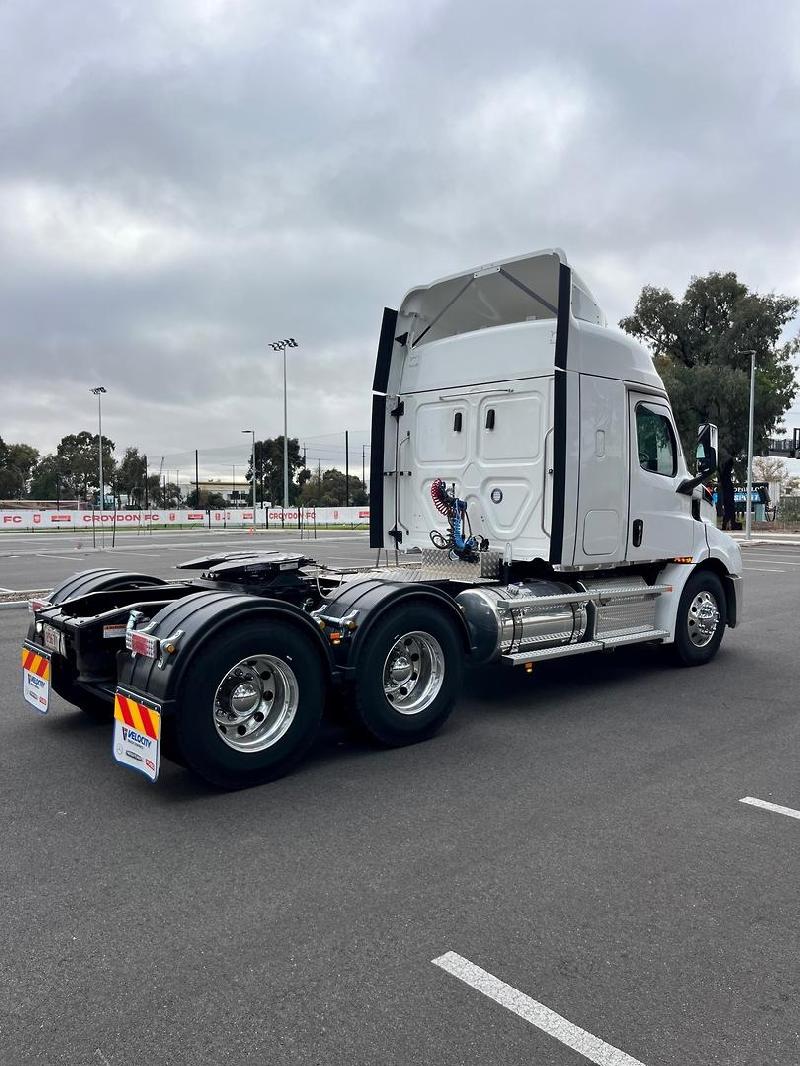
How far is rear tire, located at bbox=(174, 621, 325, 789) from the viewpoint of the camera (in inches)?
175

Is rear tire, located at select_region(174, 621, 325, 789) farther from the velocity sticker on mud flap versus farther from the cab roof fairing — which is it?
the cab roof fairing

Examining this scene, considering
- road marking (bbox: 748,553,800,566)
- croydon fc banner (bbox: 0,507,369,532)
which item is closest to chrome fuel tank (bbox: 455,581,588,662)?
road marking (bbox: 748,553,800,566)

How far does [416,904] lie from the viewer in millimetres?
3373

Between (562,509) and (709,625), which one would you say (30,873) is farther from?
(709,625)

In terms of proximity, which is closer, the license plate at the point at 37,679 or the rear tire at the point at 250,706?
the rear tire at the point at 250,706

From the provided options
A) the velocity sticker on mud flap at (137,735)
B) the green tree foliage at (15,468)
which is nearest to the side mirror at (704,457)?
the velocity sticker on mud flap at (137,735)

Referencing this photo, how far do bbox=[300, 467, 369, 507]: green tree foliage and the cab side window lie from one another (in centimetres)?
8817

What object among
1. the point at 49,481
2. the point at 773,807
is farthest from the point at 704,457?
the point at 49,481

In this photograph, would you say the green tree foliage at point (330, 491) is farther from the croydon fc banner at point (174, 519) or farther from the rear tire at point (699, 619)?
the rear tire at point (699, 619)

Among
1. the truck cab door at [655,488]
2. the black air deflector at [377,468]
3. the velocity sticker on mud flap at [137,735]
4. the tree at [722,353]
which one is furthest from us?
the tree at [722,353]

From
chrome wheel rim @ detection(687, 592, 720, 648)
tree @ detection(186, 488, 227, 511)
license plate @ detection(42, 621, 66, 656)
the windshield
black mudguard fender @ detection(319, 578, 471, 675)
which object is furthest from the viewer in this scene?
tree @ detection(186, 488, 227, 511)

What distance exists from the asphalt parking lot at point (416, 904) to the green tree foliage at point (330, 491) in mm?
91020

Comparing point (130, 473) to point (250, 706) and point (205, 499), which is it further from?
point (250, 706)

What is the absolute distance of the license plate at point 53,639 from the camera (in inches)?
210
